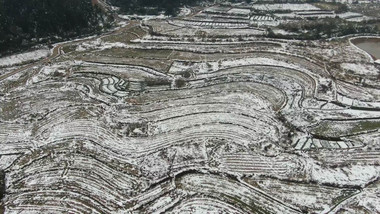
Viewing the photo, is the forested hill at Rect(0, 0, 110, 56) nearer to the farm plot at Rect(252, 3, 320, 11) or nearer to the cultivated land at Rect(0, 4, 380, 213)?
the cultivated land at Rect(0, 4, 380, 213)

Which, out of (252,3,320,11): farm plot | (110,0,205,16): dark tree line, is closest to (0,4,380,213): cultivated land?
(110,0,205,16): dark tree line

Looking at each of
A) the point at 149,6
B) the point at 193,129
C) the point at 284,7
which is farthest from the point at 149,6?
the point at 193,129

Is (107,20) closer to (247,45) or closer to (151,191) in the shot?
(247,45)

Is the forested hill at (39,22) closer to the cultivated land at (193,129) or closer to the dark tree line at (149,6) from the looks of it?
the cultivated land at (193,129)

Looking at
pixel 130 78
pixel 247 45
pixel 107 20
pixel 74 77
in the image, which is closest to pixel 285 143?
pixel 130 78

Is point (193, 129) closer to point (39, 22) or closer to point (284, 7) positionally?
point (39, 22)

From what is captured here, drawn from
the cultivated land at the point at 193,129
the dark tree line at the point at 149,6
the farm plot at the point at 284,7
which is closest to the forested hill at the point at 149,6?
Result: the dark tree line at the point at 149,6

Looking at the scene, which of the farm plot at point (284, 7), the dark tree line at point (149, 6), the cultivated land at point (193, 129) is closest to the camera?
the cultivated land at point (193, 129)
